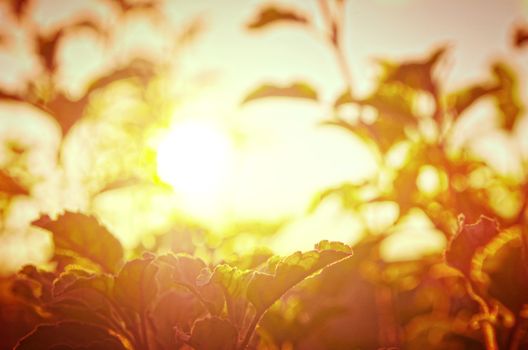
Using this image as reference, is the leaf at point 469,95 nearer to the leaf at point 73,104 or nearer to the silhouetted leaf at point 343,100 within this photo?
the silhouetted leaf at point 343,100

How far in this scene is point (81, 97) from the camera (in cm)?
249

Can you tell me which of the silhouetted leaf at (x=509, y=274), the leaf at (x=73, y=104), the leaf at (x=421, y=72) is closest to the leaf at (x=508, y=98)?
the leaf at (x=421, y=72)

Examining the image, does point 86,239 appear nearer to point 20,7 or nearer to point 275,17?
point 275,17

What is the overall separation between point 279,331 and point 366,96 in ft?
3.98

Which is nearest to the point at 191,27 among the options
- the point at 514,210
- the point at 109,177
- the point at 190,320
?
the point at 109,177

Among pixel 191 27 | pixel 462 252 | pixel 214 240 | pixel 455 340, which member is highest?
pixel 191 27

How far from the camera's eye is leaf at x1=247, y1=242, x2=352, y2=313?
1168 millimetres

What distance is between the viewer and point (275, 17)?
8.14ft

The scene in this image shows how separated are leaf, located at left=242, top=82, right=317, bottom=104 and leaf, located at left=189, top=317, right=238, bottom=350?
1.33m

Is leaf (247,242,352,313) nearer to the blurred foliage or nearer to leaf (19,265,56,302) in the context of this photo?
the blurred foliage

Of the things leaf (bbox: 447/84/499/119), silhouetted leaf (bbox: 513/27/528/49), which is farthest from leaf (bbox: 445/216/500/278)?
silhouetted leaf (bbox: 513/27/528/49)

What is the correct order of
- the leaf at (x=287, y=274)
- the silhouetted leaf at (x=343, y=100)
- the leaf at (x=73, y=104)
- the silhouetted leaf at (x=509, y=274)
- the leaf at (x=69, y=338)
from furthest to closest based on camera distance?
1. the leaf at (x=73, y=104)
2. the silhouetted leaf at (x=343, y=100)
3. the silhouetted leaf at (x=509, y=274)
4. the leaf at (x=69, y=338)
5. the leaf at (x=287, y=274)

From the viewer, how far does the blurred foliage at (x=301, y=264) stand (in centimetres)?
127

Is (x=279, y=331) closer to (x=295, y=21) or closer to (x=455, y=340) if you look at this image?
(x=455, y=340)
